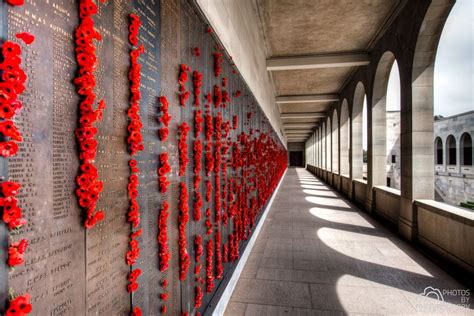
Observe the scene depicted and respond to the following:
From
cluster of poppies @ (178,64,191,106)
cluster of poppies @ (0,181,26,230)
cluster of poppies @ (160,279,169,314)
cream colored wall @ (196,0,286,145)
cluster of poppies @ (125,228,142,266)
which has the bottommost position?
cluster of poppies @ (160,279,169,314)

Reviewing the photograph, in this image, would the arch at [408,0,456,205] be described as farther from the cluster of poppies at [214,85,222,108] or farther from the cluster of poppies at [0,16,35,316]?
the cluster of poppies at [0,16,35,316]

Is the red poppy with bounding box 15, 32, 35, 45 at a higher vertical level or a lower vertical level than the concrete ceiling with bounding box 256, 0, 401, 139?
lower

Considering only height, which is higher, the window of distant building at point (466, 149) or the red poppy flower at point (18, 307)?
the window of distant building at point (466, 149)

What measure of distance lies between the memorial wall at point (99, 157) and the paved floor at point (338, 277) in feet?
6.76

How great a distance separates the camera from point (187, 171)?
3.00 m

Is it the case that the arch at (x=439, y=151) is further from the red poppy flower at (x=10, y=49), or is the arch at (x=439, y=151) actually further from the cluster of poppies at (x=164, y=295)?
the red poppy flower at (x=10, y=49)

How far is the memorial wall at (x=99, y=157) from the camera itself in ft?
3.65

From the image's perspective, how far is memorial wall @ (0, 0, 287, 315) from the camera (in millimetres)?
1112

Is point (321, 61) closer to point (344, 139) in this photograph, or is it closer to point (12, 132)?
point (344, 139)

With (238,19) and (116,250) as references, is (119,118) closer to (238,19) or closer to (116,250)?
(116,250)

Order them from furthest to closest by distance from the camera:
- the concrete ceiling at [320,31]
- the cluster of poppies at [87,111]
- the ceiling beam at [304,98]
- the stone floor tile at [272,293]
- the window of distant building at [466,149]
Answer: the window of distant building at [466,149] < the ceiling beam at [304,98] < the concrete ceiling at [320,31] < the stone floor tile at [272,293] < the cluster of poppies at [87,111]

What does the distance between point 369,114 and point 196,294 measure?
11224 mm

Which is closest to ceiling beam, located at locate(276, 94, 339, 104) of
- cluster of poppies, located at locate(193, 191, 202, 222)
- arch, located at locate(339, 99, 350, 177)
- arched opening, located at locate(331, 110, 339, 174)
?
arch, located at locate(339, 99, 350, 177)

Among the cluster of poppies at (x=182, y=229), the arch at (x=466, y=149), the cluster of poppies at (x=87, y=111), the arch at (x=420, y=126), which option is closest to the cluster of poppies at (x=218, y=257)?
the cluster of poppies at (x=182, y=229)
